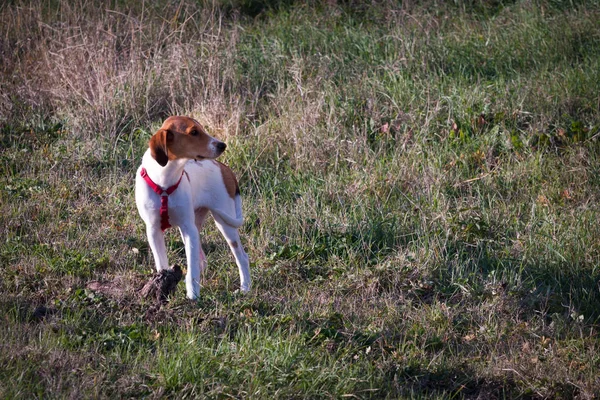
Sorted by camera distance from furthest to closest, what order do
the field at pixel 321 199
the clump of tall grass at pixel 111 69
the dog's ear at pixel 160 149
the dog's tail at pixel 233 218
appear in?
1. the clump of tall grass at pixel 111 69
2. the dog's tail at pixel 233 218
3. the dog's ear at pixel 160 149
4. the field at pixel 321 199

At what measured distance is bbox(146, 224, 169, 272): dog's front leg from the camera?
16.4ft

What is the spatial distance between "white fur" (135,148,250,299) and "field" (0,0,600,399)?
0.71ft

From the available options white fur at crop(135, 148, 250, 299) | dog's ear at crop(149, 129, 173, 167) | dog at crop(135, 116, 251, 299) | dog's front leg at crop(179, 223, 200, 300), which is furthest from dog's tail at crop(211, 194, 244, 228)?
dog's ear at crop(149, 129, 173, 167)

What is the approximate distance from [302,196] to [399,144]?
1.26 meters

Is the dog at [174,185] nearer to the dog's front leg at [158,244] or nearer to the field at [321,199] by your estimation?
the dog's front leg at [158,244]

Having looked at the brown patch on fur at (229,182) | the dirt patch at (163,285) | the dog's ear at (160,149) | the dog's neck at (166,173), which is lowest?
the dirt patch at (163,285)

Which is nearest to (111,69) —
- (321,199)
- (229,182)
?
(321,199)

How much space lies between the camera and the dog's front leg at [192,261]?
4902mm

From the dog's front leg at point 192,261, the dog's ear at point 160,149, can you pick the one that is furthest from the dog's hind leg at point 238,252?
the dog's ear at point 160,149

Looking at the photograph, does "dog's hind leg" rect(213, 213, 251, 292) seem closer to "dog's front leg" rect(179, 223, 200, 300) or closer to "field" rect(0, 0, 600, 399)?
"field" rect(0, 0, 600, 399)

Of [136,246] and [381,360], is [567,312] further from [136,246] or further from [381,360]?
[136,246]

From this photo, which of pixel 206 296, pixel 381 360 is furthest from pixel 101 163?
pixel 381 360

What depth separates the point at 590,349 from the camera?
182 inches

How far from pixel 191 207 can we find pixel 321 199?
1.74 meters
